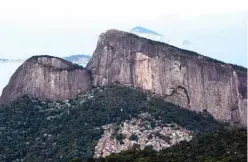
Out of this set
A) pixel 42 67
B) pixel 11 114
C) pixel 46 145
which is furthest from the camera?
pixel 42 67

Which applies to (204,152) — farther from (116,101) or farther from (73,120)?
(116,101)

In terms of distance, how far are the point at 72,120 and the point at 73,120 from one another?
0.40 ft

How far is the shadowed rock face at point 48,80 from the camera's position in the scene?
7319 cm

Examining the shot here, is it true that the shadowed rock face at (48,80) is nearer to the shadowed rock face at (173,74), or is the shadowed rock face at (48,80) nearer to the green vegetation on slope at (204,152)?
the shadowed rock face at (173,74)

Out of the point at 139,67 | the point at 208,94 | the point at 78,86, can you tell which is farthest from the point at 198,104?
the point at 78,86

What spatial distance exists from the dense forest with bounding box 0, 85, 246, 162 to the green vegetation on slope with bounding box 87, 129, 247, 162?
12.6 m

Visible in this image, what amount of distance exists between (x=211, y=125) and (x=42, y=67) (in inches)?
763

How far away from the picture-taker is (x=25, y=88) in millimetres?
74000

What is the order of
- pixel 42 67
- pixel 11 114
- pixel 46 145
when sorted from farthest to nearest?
pixel 42 67, pixel 11 114, pixel 46 145

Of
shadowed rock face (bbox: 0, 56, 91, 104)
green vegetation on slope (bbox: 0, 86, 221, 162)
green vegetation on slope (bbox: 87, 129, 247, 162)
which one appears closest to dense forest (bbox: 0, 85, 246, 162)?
green vegetation on slope (bbox: 0, 86, 221, 162)

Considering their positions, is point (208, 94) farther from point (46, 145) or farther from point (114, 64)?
point (46, 145)

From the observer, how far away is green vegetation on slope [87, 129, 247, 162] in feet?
135

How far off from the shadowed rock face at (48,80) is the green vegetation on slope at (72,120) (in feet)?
5.48

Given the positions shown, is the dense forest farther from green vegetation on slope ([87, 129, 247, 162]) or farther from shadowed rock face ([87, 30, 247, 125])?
green vegetation on slope ([87, 129, 247, 162])
